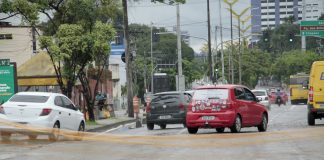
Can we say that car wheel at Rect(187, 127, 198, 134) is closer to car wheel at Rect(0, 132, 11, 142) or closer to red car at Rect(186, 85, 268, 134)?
red car at Rect(186, 85, 268, 134)

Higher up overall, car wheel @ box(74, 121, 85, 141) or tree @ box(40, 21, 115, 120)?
tree @ box(40, 21, 115, 120)

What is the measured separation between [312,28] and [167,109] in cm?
3804

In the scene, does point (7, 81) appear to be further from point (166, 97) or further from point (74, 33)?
point (166, 97)

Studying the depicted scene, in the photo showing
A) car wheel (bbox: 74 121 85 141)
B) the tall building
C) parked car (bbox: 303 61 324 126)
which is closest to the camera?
car wheel (bbox: 74 121 85 141)

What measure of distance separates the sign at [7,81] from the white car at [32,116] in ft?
22.3

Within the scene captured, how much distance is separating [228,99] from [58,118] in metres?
5.24

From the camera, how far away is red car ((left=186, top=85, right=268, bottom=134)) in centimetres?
2128

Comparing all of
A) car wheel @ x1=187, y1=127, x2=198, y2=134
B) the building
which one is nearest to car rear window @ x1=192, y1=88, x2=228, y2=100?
car wheel @ x1=187, y1=127, x2=198, y2=134

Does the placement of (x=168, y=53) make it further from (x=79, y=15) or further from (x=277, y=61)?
(x=79, y=15)

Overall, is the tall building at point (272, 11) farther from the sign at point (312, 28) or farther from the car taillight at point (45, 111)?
the car taillight at point (45, 111)

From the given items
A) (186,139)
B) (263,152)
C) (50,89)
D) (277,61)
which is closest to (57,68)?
(50,89)

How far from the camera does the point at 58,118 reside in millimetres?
21047

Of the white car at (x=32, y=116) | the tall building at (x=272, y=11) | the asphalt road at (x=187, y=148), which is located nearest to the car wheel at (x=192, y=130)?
the asphalt road at (x=187, y=148)

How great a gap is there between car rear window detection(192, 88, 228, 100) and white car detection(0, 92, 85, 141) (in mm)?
4293
